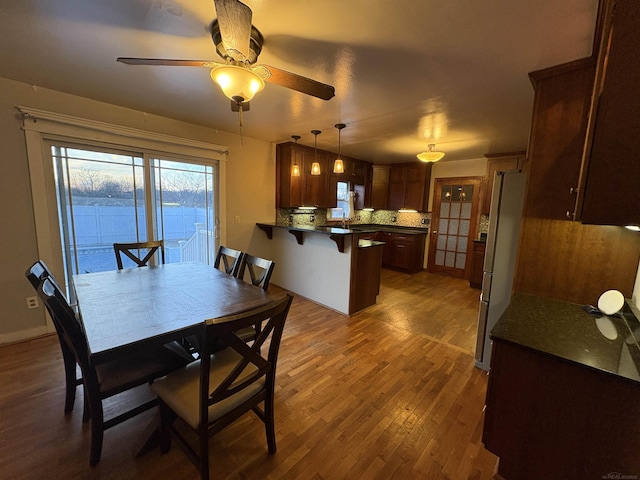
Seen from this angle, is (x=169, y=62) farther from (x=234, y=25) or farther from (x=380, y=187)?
(x=380, y=187)

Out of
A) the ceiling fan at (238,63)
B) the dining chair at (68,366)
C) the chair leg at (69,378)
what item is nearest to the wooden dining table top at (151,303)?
the dining chair at (68,366)

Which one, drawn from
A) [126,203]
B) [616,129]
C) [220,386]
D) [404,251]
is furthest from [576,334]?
[404,251]

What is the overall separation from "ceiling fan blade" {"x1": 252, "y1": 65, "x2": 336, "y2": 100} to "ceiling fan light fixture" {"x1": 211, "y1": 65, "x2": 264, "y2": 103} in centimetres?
5

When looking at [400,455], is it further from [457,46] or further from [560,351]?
[457,46]

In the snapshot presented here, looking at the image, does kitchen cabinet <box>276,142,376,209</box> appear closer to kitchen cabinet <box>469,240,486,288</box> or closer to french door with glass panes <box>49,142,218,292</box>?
french door with glass panes <box>49,142,218,292</box>

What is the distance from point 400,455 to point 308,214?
4.10 metres

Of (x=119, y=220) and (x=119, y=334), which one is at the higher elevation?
(x=119, y=220)

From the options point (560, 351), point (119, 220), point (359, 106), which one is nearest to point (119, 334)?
point (560, 351)

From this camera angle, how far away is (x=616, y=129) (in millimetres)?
1009

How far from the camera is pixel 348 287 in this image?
329cm

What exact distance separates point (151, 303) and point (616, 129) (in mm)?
2430

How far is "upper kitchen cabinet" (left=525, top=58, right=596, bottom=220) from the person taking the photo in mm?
1639

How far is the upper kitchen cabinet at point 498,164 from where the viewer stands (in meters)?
4.18

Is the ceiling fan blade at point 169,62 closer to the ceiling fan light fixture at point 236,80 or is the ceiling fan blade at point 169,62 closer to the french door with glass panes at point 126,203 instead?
the ceiling fan light fixture at point 236,80
